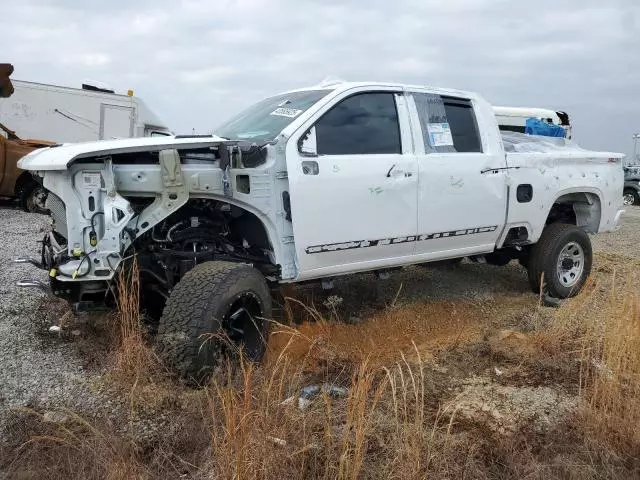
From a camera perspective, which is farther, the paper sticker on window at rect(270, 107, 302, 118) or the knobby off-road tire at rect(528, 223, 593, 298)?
the knobby off-road tire at rect(528, 223, 593, 298)

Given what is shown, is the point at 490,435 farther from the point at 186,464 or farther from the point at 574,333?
the point at 574,333

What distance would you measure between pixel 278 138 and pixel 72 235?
1554mm

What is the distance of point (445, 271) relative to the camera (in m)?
7.65

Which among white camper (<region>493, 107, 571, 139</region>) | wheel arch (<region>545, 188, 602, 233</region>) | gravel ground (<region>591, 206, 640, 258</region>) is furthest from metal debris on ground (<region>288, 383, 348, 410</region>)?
white camper (<region>493, 107, 571, 139</region>)

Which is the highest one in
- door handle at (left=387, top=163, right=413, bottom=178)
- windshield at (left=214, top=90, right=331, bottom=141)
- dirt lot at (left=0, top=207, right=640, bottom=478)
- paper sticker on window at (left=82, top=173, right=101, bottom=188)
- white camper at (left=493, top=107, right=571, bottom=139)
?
white camper at (left=493, top=107, right=571, bottom=139)

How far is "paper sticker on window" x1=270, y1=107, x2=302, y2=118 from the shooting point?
4738mm

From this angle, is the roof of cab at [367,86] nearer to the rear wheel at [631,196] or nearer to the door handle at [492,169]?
the door handle at [492,169]

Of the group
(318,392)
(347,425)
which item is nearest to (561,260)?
(318,392)

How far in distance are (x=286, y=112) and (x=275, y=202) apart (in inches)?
33.5

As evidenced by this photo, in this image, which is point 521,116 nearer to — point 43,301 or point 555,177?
point 555,177

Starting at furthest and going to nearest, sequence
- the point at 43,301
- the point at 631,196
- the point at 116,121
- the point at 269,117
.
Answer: the point at 631,196
the point at 116,121
the point at 43,301
the point at 269,117

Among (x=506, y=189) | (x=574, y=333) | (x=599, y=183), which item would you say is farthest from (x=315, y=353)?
(x=599, y=183)

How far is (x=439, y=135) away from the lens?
5.41m

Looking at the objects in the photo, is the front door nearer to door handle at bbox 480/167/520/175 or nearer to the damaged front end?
the damaged front end
